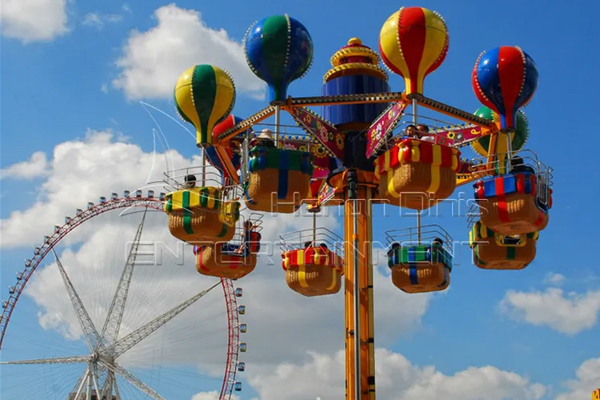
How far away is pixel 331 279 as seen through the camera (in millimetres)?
22625

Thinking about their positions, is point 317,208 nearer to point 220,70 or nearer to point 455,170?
point 220,70

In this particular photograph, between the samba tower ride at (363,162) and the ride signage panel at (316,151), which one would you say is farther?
the ride signage panel at (316,151)

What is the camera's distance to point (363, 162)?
21953 millimetres

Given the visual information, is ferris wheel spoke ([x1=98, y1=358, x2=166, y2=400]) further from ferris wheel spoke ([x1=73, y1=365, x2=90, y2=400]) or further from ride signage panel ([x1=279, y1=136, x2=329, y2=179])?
ride signage panel ([x1=279, y1=136, x2=329, y2=179])

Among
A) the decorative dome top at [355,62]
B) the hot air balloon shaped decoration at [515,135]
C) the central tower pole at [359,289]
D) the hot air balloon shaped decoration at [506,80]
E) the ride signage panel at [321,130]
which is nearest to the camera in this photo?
the central tower pole at [359,289]

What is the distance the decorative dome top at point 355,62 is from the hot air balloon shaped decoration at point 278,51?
3063 mm

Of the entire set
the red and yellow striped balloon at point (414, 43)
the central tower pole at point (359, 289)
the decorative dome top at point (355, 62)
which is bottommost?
the central tower pole at point (359, 289)

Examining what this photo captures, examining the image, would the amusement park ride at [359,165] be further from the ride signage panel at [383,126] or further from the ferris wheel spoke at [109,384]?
the ferris wheel spoke at [109,384]

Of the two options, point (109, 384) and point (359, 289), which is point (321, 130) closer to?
point (359, 289)

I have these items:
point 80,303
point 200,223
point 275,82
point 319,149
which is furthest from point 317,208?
point 80,303

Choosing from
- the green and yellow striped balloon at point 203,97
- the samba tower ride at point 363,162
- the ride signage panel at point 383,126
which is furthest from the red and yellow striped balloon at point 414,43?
the green and yellow striped balloon at point 203,97

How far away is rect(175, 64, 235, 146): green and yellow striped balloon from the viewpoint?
2205 cm

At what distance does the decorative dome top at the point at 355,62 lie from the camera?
75.0 ft

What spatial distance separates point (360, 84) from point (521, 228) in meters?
5.14
